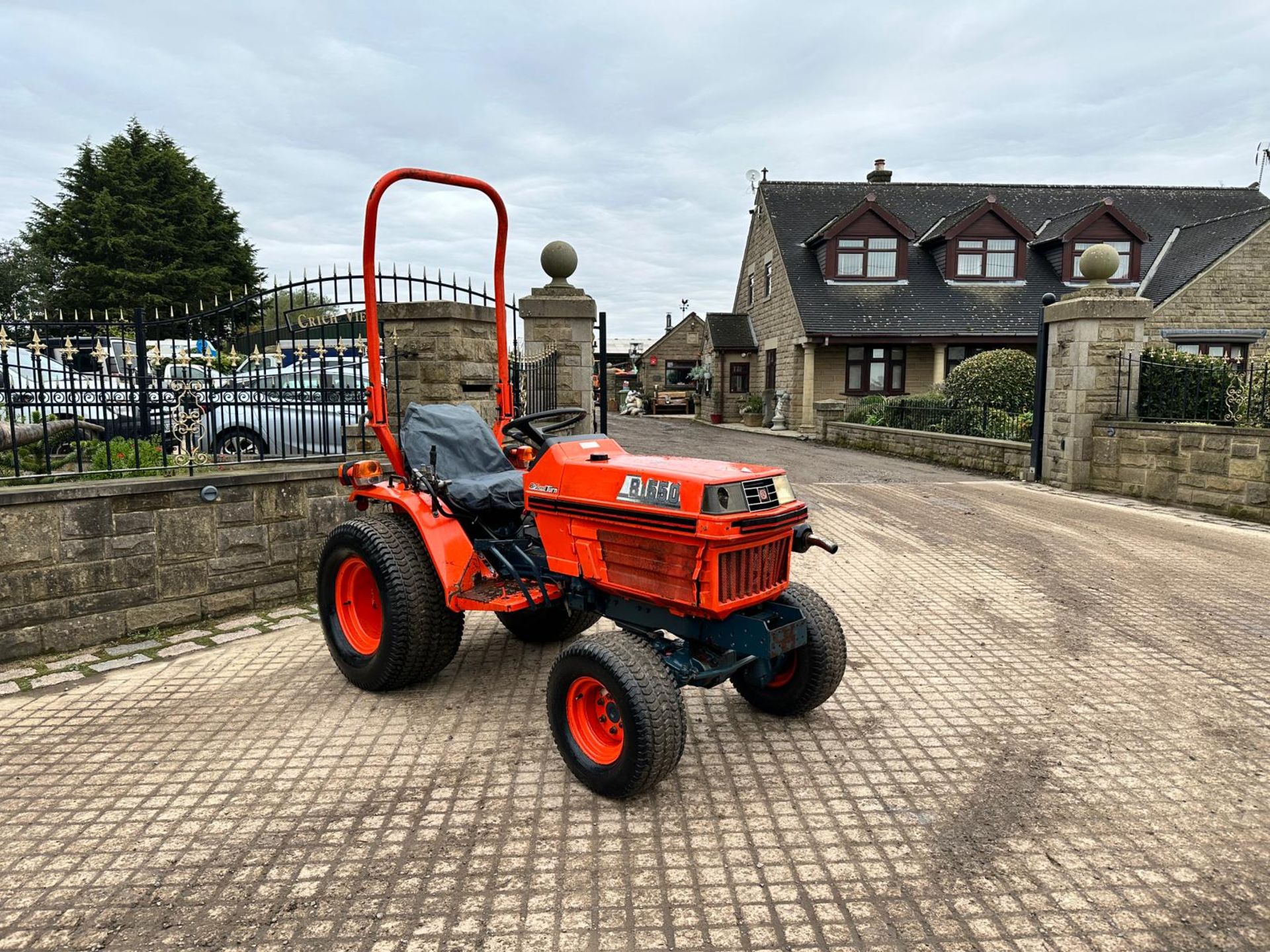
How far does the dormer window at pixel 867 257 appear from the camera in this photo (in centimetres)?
2248

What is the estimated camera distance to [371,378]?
385 cm

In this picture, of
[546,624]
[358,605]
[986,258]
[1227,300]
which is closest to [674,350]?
[986,258]

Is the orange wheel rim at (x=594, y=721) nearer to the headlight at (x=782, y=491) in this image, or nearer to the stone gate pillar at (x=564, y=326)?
the headlight at (x=782, y=491)

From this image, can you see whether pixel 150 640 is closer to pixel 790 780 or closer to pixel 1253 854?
pixel 790 780

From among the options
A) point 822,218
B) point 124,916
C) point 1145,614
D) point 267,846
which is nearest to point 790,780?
point 267,846

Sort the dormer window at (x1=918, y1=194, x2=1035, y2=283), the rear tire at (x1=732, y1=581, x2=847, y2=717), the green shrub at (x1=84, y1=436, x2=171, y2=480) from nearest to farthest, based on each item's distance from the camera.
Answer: the rear tire at (x1=732, y1=581, x2=847, y2=717) → the green shrub at (x1=84, y1=436, x2=171, y2=480) → the dormer window at (x1=918, y1=194, x2=1035, y2=283)

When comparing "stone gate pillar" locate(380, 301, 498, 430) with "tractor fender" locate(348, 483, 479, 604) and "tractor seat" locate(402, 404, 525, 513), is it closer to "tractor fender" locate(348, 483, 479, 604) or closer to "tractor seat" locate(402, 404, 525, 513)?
"tractor seat" locate(402, 404, 525, 513)

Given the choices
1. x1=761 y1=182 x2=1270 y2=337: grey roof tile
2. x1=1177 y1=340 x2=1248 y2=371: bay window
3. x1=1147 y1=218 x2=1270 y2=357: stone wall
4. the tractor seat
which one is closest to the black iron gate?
the tractor seat

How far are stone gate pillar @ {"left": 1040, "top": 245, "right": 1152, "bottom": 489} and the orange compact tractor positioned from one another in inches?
337

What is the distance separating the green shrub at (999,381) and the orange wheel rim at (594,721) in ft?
42.9

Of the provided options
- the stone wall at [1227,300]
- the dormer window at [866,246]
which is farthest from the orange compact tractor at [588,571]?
the stone wall at [1227,300]

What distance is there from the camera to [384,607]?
3666mm

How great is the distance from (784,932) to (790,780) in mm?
870

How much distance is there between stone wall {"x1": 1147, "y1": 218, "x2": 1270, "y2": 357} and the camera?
20094mm
